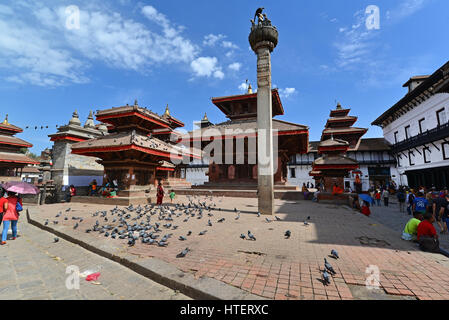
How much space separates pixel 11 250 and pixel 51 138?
20.5 meters

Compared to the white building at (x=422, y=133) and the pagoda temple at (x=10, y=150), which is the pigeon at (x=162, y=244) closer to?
the white building at (x=422, y=133)

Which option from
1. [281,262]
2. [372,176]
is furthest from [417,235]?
[372,176]

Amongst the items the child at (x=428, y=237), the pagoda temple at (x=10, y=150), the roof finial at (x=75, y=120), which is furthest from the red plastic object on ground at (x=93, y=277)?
the pagoda temple at (x=10, y=150)

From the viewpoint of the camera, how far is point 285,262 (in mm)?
3564

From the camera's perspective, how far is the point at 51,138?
65.6 ft

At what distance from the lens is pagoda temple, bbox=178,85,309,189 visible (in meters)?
16.8

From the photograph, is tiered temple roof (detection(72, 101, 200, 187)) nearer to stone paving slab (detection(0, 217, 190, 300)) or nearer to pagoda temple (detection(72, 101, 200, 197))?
pagoda temple (detection(72, 101, 200, 197))

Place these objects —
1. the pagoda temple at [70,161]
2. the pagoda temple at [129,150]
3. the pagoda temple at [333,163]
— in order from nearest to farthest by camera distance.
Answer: the pagoda temple at [129,150], the pagoda temple at [333,163], the pagoda temple at [70,161]

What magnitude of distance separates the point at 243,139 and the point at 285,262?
14.9m

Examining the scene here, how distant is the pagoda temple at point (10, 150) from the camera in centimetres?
2294

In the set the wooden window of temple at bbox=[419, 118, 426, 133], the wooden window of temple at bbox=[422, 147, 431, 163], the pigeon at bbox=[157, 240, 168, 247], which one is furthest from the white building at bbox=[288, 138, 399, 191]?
the pigeon at bbox=[157, 240, 168, 247]

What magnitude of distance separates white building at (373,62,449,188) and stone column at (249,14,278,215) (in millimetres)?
17481

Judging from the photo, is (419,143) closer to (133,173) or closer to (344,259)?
(344,259)

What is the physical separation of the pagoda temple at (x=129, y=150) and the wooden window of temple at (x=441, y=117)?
92.3 ft
